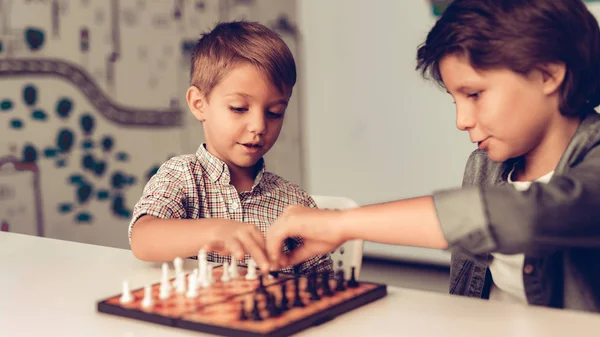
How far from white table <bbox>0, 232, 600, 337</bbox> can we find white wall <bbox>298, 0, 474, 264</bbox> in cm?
237

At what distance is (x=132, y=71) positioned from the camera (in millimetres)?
2902

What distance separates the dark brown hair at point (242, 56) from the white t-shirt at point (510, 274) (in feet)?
1.84

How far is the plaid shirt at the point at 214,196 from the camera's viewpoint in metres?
1.40

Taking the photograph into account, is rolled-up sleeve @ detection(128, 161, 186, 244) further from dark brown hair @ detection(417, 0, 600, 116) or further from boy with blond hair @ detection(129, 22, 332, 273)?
dark brown hair @ detection(417, 0, 600, 116)

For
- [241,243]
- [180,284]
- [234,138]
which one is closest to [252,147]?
[234,138]

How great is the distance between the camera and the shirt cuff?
0.87 m

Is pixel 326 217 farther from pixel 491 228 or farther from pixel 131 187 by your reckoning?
pixel 131 187

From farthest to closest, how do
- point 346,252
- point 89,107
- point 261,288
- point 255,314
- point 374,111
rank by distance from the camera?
1. point 374,111
2. point 89,107
3. point 346,252
4. point 261,288
5. point 255,314

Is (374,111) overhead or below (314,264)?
overhead

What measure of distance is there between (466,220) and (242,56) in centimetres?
78

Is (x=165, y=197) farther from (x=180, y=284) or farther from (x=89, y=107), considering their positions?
(x=89, y=107)

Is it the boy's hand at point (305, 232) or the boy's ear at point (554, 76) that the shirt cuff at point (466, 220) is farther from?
the boy's ear at point (554, 76)

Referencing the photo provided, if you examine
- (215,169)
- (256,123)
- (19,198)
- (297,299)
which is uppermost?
(256,123)

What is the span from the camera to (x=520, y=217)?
0.85 meters
